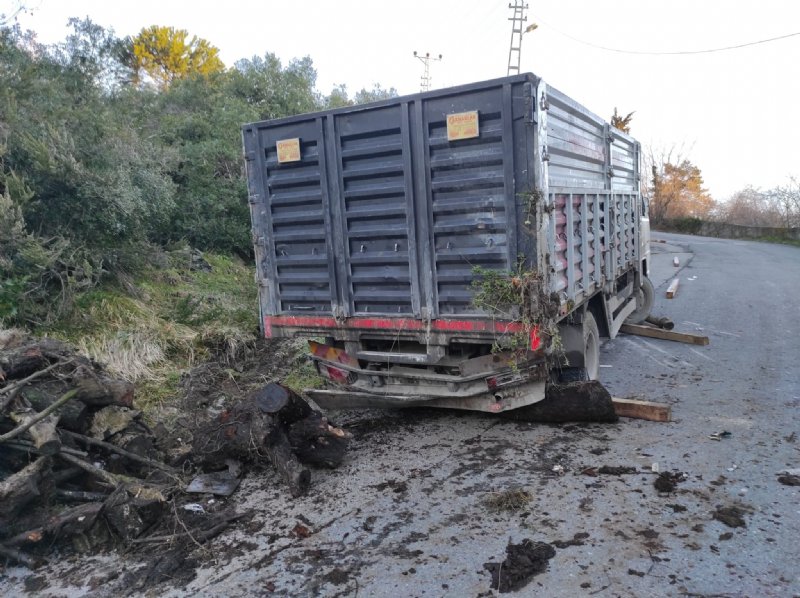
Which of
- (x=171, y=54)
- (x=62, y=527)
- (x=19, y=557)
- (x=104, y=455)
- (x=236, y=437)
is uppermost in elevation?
(x=171, y=54)

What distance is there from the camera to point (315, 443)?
4688mm

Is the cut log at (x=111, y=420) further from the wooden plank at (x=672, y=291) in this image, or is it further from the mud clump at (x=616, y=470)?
the wooden plank at (x=672, y=291)

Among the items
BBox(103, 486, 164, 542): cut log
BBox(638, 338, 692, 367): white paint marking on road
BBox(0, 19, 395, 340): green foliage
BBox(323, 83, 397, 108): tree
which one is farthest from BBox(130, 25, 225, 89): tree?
BBox(103, 486, 164, 542): cut log

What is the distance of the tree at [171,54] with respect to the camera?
3083 cm

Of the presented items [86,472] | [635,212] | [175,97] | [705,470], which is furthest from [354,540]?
[175,97]

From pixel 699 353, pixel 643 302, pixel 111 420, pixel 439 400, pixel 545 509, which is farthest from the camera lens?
pixel 643 302

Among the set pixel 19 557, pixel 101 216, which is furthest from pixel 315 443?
pixel 101 216

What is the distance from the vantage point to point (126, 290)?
27.4 ft

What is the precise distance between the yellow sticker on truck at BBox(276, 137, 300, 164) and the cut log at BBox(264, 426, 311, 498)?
7.60ft

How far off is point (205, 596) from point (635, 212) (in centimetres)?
823

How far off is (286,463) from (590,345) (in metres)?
3.49

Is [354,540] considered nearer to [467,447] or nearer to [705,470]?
[467,447]

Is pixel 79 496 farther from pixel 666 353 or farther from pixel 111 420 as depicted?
pixel 666 353

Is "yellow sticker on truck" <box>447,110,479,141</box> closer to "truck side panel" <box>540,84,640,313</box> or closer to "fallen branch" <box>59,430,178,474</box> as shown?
"truck side panel" <box>540,84,640,313</box>
